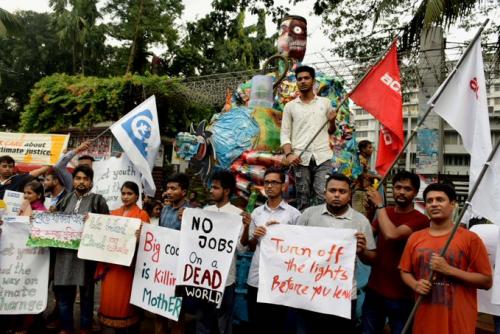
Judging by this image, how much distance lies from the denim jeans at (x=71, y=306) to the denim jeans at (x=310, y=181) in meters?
2.33

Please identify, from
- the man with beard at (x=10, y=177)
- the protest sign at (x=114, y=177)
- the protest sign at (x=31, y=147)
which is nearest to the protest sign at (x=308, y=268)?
Result: the protest sign at (x=114, y=177)

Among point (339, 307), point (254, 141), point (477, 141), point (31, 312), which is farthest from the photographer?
point (254, 141)

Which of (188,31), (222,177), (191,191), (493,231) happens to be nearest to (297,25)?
(191,191)

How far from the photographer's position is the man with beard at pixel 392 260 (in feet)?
12.4

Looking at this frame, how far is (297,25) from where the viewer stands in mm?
7113

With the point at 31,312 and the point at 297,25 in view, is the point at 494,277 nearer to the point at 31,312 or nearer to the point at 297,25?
the point at 31,312

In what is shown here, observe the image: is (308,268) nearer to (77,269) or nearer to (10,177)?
(77,269)

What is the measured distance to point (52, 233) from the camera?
15.2 ft

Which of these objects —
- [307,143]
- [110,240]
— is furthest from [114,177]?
[307,143]

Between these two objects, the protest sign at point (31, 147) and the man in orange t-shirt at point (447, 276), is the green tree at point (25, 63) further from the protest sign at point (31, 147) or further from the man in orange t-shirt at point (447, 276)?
the man in orange t-shirt at point (447, 276)

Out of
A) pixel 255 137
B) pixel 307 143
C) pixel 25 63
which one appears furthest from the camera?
pixel 25 63

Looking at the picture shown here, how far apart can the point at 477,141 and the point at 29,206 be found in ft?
14.6

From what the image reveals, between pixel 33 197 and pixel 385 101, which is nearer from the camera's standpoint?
pixel 385 101

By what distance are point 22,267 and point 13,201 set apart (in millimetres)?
719
